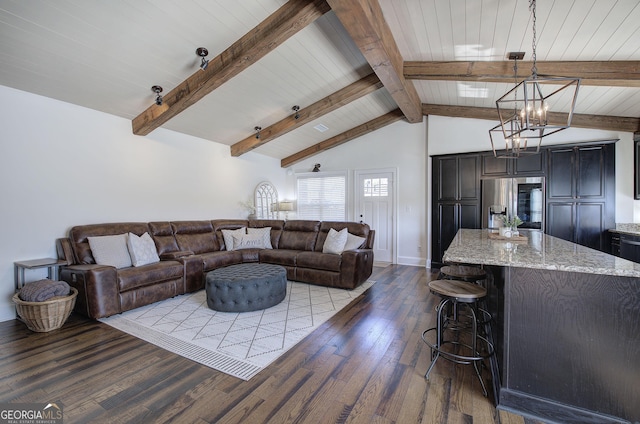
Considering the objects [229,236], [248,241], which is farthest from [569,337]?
[229,236]

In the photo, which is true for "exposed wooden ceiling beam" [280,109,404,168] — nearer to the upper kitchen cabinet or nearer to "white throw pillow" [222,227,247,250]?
the upper kitchen cabinet

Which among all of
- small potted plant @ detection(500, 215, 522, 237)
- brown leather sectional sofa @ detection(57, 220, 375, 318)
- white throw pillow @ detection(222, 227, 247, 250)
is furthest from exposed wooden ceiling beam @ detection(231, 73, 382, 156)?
small potted plant @ detection(500, 215, 522, 237)

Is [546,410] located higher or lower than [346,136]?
lower

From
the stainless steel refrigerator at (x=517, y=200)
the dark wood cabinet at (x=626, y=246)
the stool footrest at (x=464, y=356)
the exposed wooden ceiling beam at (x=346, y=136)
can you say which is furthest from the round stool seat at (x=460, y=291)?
the exposed wooden ceiling beam at (x=346, y=136)

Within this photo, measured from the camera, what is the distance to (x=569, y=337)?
1.66m

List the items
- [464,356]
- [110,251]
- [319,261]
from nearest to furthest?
[464,356]
[110,251]
[319,261]

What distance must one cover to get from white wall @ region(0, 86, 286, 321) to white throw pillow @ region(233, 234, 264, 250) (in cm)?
90

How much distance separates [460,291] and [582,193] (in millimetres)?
4132

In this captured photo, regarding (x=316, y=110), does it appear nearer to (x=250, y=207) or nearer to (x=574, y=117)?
(x=250, y=207)

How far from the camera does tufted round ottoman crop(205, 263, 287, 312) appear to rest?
129 inches

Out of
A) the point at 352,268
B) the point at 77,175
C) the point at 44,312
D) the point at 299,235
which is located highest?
the point at 77,175

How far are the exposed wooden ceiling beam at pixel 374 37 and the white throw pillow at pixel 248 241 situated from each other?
3420 mm

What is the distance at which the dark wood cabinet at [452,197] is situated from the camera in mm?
5336

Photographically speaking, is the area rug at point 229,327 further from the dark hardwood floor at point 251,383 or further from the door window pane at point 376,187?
the door window pane at point 376,187
